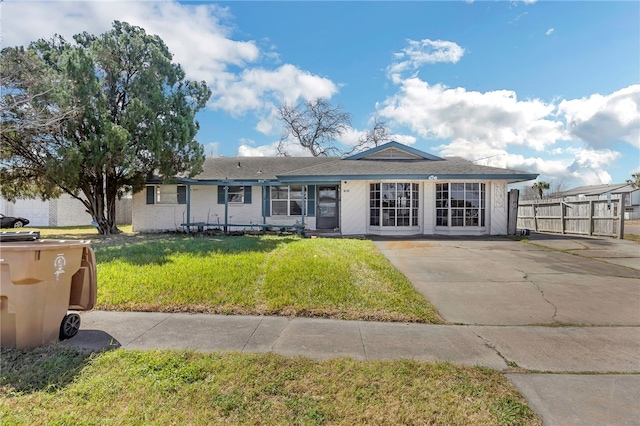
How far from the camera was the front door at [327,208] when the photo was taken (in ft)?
54.4

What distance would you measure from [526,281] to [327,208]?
34.8ft

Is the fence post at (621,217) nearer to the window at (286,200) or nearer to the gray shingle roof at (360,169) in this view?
the gray shingle roof at (360,169)

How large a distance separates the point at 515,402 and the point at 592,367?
138cm

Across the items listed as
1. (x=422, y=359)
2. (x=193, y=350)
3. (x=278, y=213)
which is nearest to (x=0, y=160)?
(x=278, y=213)

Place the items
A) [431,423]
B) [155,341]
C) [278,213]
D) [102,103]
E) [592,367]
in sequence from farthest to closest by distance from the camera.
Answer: [278,213], [102,103], [155,341], [592,367], [431,423]

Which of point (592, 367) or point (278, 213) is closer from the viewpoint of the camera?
point (592, 367)

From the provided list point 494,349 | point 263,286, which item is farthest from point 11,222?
point 494,349

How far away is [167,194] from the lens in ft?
56.9

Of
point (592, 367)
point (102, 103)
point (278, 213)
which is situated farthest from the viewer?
point (278, 213)

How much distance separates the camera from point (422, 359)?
140 inches

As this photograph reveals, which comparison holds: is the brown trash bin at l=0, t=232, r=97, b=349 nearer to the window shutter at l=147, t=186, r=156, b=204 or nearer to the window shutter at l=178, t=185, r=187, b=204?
the window shutter at l=178, t=185, r=187, b=204

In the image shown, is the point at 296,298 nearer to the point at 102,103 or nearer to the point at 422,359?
the point at 422,359

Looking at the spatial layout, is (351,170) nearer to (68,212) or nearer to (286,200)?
(286,200)

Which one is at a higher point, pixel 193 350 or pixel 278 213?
pixel 278 213
